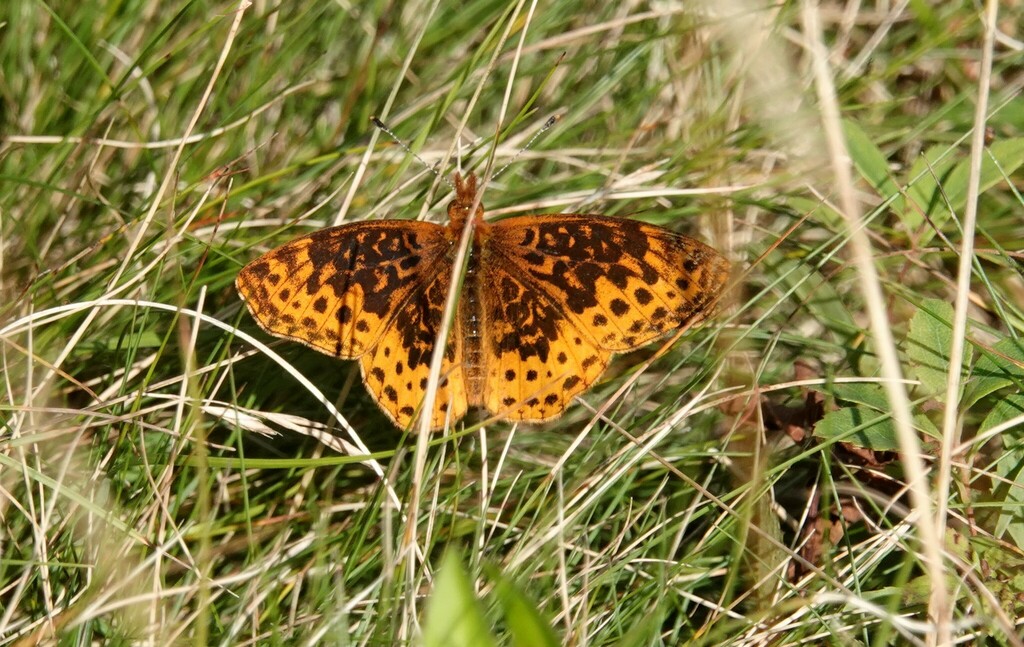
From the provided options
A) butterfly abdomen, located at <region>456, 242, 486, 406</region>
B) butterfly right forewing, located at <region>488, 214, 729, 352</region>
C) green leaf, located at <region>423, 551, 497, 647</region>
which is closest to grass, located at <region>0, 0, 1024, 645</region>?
green leaf, located at <region>423, 551, 497, 647</region>

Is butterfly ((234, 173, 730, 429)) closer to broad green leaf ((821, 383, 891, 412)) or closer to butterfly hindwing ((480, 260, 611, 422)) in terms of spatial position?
butterfly hindwing ((480, 260, 611, 422))

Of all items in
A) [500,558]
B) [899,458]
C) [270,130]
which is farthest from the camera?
[270,130]

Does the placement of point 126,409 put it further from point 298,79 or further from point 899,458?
point 899,458

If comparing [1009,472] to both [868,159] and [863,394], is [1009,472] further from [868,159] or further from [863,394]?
[868,159]

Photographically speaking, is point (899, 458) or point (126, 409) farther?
point (126, 409)

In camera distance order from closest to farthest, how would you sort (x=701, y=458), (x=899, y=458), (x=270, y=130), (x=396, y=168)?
(x=899, y=458), (x=701, y=458), (x=396, y=168), (x=270, y=130)

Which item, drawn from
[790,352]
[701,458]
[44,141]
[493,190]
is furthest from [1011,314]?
[44,141]

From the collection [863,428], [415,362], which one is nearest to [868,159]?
[863,428]
